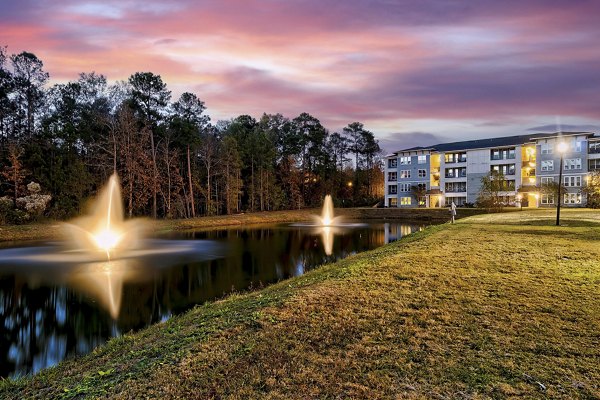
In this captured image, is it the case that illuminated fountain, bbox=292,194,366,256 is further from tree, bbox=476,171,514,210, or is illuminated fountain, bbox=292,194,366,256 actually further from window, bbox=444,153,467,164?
window, bbox=444,153,467,164

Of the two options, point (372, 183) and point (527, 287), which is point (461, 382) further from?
point (372, 183)

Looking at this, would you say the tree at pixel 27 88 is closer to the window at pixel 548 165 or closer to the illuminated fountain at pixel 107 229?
the illuminated fountain at pixel 107 229

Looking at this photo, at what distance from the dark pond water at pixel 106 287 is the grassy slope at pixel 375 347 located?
7.44 ft

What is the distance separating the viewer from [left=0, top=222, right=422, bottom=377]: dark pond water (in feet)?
30.8

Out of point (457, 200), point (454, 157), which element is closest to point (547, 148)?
point (454, 157)

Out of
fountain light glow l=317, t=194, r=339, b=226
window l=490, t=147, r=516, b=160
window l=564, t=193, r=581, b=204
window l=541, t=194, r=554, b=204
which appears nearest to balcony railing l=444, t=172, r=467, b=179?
window l=490, t=147, r=516, b=160

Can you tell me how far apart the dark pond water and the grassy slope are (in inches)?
89.3

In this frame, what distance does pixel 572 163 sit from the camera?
52.6 m

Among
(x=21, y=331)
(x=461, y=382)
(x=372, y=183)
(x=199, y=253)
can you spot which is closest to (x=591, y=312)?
(x=461, y=382)

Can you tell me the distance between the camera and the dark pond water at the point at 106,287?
370 inches

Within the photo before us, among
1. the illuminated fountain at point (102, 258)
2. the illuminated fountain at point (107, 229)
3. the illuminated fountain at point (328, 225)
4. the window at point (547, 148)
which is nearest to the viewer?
the illuminated fountain at point (102, 258)

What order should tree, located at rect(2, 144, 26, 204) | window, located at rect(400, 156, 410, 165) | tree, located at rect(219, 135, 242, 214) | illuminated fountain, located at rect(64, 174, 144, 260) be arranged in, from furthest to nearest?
1. window, located at rect(400, 156, 410, 165)
2. tree, located at rect(219, 135, 242, 214)
3. tree, located at rect(2, 144, 26, 204)
4. illuminated fountain, located at rect(64, 174, 144, 260)

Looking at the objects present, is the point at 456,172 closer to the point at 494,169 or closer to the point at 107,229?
the point at 494,169

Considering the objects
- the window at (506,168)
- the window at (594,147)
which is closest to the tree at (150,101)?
the window at (506,168)
